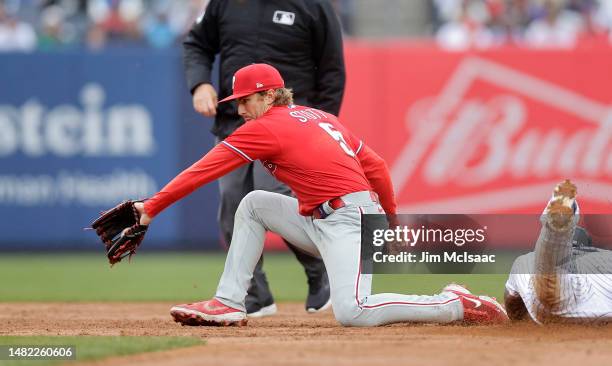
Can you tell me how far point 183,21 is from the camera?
14.9 metres

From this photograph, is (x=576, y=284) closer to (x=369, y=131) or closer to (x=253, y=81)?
(x=253, y=81)

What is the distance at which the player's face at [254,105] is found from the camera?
20.2ft

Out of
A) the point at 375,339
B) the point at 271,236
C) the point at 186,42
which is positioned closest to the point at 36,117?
the point at 271,236

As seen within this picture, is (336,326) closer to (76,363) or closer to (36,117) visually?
(76,363)

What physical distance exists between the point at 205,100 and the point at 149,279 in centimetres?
394

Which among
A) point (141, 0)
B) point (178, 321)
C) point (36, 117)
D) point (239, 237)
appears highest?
point (141, 0)

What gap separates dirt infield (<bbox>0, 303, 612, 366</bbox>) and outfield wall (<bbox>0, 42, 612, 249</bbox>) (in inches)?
223

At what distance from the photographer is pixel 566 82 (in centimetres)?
1277

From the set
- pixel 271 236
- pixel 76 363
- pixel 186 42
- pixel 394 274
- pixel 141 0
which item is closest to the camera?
pixel 76 363

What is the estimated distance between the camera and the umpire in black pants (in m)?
7.26

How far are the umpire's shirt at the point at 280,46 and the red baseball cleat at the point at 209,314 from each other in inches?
59.6

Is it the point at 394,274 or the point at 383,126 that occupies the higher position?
the point at 383,126

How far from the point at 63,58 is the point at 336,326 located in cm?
767

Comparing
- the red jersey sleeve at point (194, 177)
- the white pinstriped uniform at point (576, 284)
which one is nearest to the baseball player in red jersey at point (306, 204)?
the red jersey sleeve at point (194, 177)
